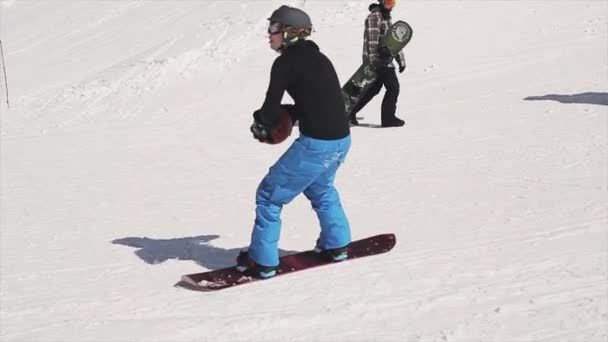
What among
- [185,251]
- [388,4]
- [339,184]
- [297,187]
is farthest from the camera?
[388,4]

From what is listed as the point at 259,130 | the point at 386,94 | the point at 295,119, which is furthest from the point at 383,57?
the point at 259,130

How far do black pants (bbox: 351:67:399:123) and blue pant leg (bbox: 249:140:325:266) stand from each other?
5612mm

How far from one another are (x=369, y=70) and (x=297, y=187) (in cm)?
602

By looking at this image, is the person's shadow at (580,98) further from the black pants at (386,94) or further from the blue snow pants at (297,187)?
the blue snow pants at (297,187)

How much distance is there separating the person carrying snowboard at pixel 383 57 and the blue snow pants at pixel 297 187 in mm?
5326

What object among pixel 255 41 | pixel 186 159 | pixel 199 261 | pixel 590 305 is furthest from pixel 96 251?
pixel 255 41

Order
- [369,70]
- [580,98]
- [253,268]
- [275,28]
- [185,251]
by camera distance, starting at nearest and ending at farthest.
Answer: [275,28], [253,268], [185,251], [580,98], [369,70]

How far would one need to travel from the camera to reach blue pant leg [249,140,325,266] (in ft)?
17.8

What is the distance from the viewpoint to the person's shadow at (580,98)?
11.0 meters

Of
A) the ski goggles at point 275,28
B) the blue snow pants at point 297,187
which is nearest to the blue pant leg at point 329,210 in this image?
the blue snow pants at point 297,187

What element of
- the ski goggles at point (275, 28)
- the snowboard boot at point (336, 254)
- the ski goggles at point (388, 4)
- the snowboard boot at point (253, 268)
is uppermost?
the ski goggles at point (275, 28)

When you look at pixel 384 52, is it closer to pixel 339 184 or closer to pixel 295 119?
pixel 339 184

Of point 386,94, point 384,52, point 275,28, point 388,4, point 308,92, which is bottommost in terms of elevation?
point 386,94

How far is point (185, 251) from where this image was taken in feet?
22.2
